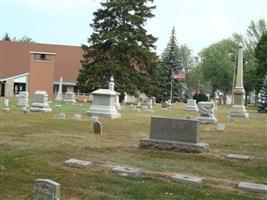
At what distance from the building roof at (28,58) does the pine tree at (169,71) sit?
11919 mm

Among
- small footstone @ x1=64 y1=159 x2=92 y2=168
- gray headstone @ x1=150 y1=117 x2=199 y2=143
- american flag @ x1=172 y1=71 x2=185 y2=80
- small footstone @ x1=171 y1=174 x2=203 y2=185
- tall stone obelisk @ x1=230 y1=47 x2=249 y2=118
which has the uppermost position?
american flag @ x1=172 y1=71 x2=185 y2=80

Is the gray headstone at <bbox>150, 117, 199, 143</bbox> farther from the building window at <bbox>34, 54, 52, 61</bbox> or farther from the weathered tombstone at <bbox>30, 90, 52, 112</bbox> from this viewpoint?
the building window at <bbox>34, 54, 52, 61</bbox>

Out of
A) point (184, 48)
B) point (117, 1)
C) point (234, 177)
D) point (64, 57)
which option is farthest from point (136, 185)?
point (184, 48)

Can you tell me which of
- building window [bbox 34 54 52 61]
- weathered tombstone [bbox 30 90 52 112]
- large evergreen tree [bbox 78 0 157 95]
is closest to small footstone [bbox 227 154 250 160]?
weathered tombstone [bbox 30 90 52 112]

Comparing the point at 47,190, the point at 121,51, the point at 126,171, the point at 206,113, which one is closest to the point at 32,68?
the point at 121,51

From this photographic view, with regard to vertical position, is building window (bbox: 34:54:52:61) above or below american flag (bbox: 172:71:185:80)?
above

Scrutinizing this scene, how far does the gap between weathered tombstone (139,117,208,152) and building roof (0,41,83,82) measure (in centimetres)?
5076

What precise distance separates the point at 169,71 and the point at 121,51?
20.2 metres

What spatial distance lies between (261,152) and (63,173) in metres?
5.66

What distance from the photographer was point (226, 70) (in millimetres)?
85125

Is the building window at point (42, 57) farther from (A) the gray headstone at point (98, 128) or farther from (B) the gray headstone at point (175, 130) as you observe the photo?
(B) the gray headstone at point (175, 130)

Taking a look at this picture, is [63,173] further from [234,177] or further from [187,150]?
[187,150]

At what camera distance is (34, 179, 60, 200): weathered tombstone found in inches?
185

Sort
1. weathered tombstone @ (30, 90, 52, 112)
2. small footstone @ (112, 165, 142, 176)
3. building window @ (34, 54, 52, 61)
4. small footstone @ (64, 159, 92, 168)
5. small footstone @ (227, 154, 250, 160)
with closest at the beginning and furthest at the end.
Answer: small footstone @ (112, 165, 142, 176), small footstone @ (64, 159, 92, 168), small footstone @ (227, 154, 250, 160), weathered tombstone @ (30, 90, 52, 112), building window @ (34, 54, 52, 61)
